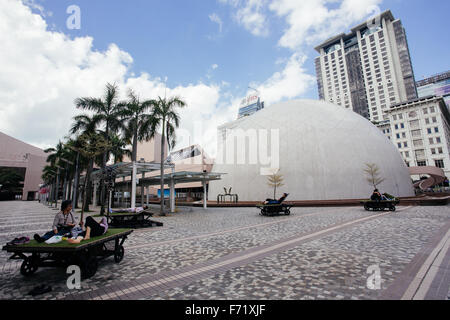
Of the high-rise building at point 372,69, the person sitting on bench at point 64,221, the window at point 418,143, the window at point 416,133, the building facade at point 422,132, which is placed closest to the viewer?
the person sitting on bench at point 64,221

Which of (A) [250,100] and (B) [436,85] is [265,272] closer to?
(A) [250,100]

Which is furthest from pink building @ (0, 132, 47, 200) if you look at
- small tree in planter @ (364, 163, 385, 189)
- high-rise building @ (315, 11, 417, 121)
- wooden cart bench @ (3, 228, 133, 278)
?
high-rise building @ (315, 11, 417, 121)

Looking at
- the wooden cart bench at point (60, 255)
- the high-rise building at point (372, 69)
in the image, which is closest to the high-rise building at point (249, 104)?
the high-rise building at point (372, 69)

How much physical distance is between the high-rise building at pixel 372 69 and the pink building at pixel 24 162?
137960 millimetres

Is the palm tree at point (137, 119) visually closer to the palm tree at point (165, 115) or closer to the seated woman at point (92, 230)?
the palm tree at point (165, 115)

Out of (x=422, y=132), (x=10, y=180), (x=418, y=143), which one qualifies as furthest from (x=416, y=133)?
(x=10, y=180)

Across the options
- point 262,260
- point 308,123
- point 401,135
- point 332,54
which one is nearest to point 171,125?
point 262,260

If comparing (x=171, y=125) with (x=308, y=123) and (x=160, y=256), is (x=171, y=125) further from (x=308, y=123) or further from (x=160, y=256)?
(x=308, y=123)

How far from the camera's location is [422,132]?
2734 inches

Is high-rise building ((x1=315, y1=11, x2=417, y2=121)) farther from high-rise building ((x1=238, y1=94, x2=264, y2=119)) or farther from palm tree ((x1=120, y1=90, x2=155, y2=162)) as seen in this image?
palm tree ((x1=120, y1=90, x2=155, y2=162))

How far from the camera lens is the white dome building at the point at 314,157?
1017 inches

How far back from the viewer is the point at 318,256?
541 cm

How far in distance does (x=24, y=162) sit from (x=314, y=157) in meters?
96.6

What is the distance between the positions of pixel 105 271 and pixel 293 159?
25.1m
